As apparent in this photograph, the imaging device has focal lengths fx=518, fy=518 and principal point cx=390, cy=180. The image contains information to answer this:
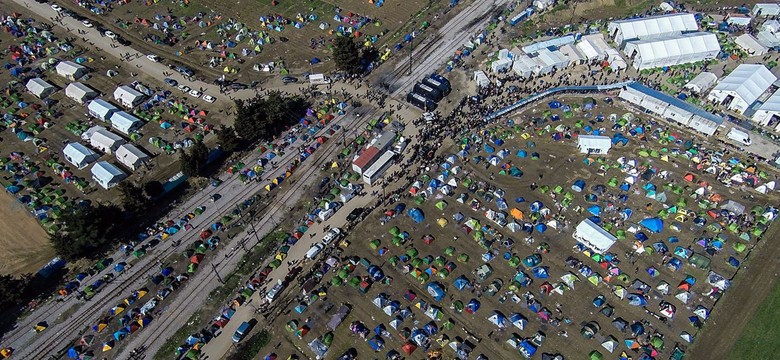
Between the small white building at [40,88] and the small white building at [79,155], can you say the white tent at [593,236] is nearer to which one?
the small white building at [79,155]

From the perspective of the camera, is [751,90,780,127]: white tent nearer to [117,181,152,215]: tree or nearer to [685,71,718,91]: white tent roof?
[685,71,718,91]: white tent roof

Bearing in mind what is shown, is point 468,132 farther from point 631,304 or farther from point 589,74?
point 631,304

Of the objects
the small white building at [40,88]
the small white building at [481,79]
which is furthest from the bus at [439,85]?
the small white building at [40,88]

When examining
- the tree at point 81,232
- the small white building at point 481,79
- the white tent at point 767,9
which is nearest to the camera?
the tree at point 81,232

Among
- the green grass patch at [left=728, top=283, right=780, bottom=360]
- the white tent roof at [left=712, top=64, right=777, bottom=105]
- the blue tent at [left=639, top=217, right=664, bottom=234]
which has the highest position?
the white tent roof at [left=712, top=64, right=777, bottom=105]

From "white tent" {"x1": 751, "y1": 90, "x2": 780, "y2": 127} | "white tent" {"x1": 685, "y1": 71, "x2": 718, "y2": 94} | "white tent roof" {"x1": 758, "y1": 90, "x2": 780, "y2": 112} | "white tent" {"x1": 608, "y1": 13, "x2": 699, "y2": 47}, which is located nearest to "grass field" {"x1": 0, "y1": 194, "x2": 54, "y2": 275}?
"white tent" {"x1": 608, "y1": 13, "x2": 699, "y2": 47}

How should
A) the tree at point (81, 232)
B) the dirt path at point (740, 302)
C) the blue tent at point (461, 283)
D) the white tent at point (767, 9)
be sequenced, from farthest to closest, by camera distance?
1. the white tent at point (767, 9)
2. the tree at point (81, 232)
3. the blue tent at point (461, 283)
4. the dirt path at point (740, 302)
